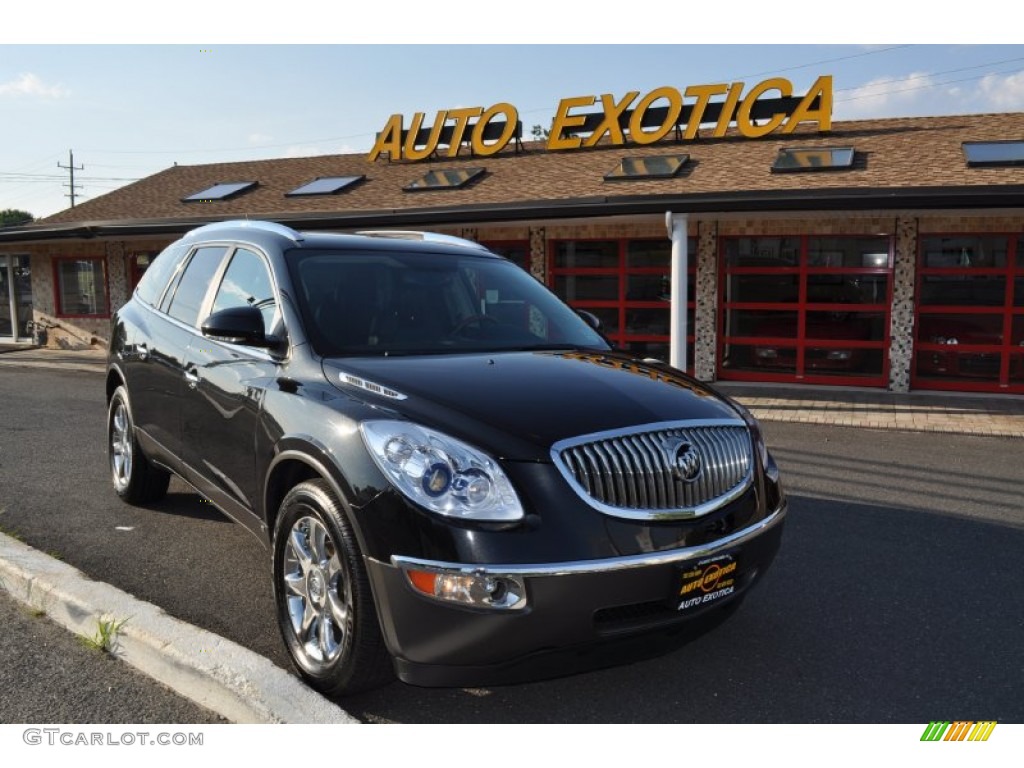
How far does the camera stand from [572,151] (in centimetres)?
1780

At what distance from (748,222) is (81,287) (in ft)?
52.5

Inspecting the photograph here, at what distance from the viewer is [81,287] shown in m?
20.5

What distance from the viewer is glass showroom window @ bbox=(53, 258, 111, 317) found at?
66.4 ft

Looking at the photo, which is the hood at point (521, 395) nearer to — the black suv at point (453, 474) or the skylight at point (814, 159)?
the black suv at point (453, 474)

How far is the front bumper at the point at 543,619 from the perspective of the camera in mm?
2611

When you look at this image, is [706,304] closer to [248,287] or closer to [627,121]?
[627,121]

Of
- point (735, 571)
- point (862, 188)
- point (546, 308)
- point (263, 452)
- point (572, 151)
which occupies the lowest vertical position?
point (735, 571)

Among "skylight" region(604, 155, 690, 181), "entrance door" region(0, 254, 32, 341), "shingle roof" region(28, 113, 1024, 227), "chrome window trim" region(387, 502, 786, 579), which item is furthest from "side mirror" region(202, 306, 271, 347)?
"entrance door" region(0, 254, 32, 341)

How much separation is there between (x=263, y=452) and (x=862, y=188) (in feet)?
32.7

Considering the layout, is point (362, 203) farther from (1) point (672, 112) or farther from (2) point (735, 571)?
(2) point (735, 571)

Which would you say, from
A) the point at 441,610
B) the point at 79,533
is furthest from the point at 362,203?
the point at 441,610

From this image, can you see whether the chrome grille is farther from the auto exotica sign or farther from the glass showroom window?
the glass showroom window

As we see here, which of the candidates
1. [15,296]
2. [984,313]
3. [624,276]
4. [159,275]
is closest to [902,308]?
[984,313]

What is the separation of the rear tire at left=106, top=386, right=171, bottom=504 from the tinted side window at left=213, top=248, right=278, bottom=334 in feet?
5.04
